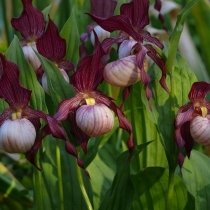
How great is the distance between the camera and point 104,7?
144cm

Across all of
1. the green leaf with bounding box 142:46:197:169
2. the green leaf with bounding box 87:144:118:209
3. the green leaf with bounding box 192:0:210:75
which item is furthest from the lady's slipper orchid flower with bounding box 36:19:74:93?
the green leaf with bounding box 192:0:210:75

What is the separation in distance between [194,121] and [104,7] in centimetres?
59

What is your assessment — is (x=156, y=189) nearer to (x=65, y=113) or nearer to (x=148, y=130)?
(x=148, y=130)

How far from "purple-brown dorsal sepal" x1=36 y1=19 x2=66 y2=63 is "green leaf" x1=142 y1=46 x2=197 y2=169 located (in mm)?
218

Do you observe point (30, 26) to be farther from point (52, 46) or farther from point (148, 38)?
point (148, 38)

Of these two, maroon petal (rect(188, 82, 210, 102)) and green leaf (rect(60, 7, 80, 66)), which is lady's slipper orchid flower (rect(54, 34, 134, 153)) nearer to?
maroon petal (rect(188, 82, 210, 102))

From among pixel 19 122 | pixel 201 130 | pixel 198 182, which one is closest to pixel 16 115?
pixel 19 122

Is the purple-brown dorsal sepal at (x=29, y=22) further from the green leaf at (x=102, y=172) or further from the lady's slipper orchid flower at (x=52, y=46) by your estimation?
the green leaf at (x=102, y=172)

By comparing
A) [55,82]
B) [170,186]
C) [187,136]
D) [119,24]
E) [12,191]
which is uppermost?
[119,24]

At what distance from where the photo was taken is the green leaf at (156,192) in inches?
45.7

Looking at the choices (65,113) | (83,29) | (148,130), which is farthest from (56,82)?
(83,29)

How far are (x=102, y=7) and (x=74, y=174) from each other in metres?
0.51

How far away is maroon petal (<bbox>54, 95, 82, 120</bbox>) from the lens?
94 centimetres

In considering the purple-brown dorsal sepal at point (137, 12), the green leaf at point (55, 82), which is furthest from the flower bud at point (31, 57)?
the purple-brown dorsal sepal at point (137, 12)
